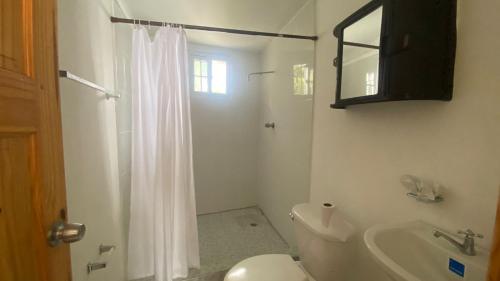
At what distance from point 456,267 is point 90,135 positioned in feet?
5.24

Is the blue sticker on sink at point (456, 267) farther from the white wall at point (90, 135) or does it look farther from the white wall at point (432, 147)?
the white wall at point (90, 135)

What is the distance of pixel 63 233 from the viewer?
1.75 feet

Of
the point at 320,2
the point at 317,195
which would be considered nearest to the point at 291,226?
the point at 317,195

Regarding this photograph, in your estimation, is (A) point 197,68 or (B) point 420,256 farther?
(A) point 197,68

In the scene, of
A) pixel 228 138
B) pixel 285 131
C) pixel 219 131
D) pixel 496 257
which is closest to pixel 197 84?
pixel 219 131

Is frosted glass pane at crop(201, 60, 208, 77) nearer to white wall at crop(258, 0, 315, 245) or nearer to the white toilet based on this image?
white wall at crop(258, 0, 315, 245)

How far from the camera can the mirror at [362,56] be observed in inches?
37.9

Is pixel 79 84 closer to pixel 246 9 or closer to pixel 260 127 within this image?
pixel 246 9

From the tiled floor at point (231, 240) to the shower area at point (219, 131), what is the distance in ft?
0.03

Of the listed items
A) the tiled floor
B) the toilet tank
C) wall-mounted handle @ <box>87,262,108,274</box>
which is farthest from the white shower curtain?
the toilet tank

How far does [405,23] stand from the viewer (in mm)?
804

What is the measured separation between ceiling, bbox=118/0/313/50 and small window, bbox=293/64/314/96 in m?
0.49

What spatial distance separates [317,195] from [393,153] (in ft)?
2.47

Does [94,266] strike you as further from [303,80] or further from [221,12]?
[221,12]
